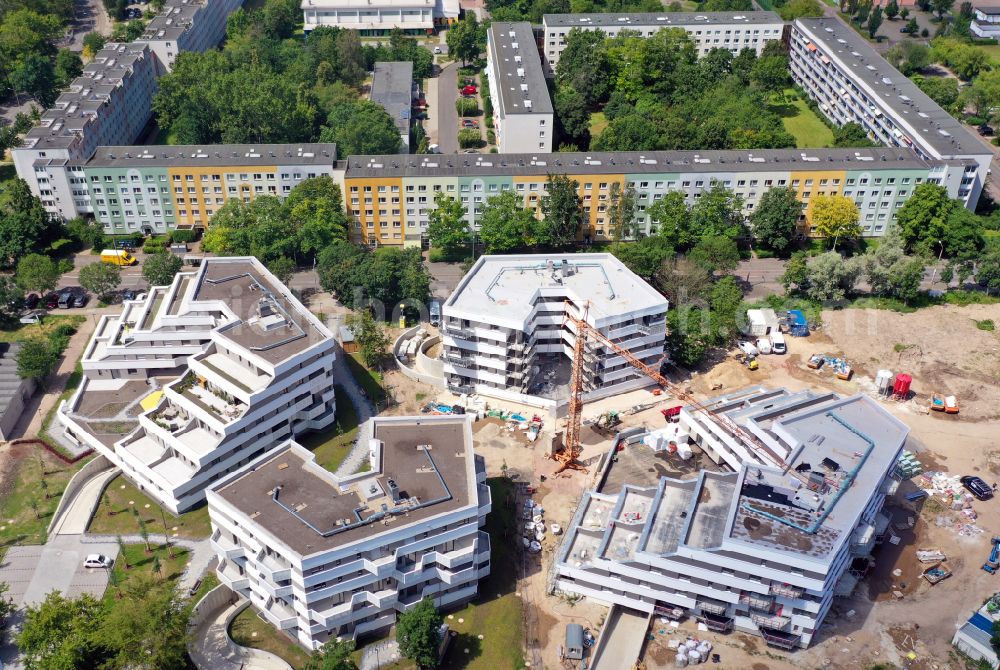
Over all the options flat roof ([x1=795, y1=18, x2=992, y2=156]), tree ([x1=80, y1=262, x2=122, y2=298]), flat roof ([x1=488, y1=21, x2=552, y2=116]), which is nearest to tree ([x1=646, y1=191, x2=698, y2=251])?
flat roof ([x1=488, y1=21, x2=552, y2=116])

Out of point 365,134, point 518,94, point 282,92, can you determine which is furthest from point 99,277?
point 518,94

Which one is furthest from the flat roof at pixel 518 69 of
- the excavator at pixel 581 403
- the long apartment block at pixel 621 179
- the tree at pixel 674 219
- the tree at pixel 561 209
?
the excavator at pixel 581 403

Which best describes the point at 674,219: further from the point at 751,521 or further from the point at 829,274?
the point at 751,521

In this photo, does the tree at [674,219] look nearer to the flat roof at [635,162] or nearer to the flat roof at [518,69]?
the flat roof at [635,162]

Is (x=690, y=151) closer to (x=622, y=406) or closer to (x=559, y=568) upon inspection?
(x=622, y=406)

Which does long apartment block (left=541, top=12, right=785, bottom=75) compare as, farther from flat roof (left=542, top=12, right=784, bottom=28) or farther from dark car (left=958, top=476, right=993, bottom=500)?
dark car (left=958, top=476, right=993, bottom=500)
